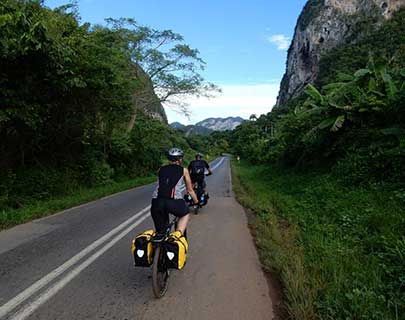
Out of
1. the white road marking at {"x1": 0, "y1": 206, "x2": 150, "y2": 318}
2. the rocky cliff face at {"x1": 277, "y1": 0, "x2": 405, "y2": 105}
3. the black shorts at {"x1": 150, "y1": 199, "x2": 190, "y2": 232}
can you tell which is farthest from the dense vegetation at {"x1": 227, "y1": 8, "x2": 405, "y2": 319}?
the rocky cliff face at {"x1": 277, "y1": 0, "x2": 405, "y2": 105}

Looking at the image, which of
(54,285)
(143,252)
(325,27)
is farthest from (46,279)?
(325,27)

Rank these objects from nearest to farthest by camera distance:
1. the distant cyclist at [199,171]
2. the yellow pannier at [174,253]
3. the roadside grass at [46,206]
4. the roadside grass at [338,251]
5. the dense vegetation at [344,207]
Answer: the roadside grass at [338,251], the dense vegetation at [344,207], the yellow pannier at [174,253], the roadside grass at [46,206], the distant cyclist at [199,171]

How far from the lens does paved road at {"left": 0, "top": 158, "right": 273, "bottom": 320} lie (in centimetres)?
368

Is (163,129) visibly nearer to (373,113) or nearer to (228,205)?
(228,205)

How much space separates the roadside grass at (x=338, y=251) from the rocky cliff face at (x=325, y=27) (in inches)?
4114

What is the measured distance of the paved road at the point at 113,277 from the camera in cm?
368

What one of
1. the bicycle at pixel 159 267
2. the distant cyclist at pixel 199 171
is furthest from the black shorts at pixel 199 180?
the bicycle at pixel 159 267

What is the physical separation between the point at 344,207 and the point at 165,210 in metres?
5.24

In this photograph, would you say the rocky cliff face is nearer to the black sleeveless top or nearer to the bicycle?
the black sleeveless top

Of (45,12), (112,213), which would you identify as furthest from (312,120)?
(45,12)

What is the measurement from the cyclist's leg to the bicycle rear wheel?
1.39ft

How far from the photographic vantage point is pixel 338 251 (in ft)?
17.2

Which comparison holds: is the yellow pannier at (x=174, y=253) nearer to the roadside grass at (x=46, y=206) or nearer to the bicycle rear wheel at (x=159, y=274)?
the bicycle rear wheel at (x=159, y=274)

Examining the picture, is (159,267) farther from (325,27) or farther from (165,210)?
(325,27)
